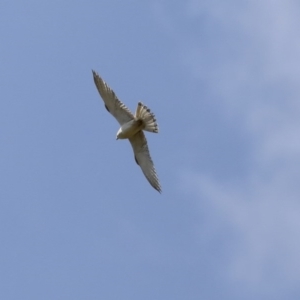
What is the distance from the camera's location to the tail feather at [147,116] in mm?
23469

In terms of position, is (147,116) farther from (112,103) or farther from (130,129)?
(112,103)

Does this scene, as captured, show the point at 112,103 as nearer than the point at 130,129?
No

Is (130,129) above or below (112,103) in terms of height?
below

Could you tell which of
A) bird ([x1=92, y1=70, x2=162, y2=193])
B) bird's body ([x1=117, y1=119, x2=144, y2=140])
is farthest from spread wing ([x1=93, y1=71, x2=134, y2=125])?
bird's body ([x1=117, y1=119, x2=144, y2=140])

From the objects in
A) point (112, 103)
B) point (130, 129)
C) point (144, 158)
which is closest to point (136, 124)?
point (130, 129)

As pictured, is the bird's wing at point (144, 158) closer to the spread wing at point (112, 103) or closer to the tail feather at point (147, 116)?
the spread wing at point (112, 103)

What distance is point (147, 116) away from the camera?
23.5 metres

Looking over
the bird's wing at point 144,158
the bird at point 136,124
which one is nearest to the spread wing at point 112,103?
the bird at point 136,124

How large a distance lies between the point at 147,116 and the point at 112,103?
33.7 inches

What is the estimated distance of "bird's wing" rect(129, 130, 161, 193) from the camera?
958 inches

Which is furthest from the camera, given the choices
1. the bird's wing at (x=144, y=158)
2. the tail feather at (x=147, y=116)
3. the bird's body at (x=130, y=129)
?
the bird's wing at (x=144, y=158)

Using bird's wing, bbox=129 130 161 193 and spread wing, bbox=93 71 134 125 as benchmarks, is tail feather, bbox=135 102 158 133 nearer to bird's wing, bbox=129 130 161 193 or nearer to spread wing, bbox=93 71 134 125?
spread wing, bbox=93 71 134 125

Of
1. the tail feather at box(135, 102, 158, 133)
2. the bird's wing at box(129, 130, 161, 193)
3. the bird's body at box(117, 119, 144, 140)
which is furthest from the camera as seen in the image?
the bird's wing at box(129, 130, 161, 193)

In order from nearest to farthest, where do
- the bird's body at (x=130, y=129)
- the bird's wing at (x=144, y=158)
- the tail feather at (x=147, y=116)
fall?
the tail feather at (x=147, y=116) < the bird's body at (x=130, y=129) < the bird's wing at (x=144, y=158)
